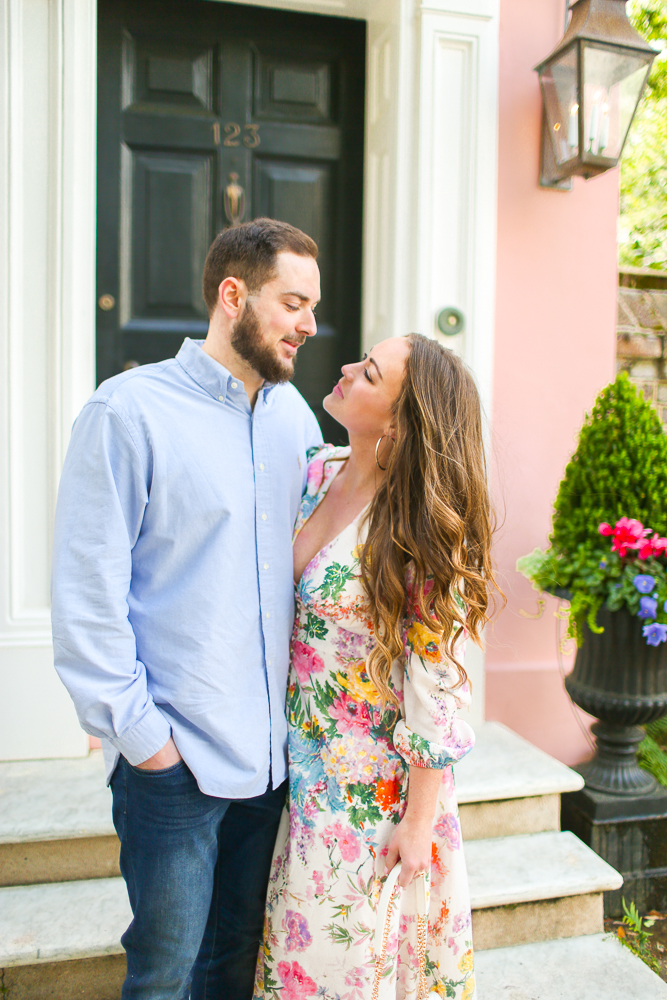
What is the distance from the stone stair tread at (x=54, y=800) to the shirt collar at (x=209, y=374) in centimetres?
139

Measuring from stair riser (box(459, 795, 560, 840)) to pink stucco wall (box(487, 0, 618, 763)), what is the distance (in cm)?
52

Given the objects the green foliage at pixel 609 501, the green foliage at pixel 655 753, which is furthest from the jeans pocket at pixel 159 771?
the green foliage at pixel 655 753

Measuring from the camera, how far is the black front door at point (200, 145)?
279cm

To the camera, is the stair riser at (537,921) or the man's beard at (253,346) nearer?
the man's beard at (253,346)

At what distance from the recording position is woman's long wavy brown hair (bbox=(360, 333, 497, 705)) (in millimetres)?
1398

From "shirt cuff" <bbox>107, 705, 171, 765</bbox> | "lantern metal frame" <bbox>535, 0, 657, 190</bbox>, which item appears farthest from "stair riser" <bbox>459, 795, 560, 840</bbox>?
"lantern metal frame" <bbox>535, 0, 657, 190</bbox>

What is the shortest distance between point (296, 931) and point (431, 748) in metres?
0.49

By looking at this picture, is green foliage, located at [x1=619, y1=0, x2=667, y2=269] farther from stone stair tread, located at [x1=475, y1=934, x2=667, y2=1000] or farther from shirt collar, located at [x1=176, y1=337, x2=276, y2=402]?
shirt collar, located at [x1=176, y1=337, x2=276, y2=402]

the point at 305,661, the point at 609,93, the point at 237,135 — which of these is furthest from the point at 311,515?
the point at 609,93

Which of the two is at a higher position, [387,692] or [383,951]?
[387,692]

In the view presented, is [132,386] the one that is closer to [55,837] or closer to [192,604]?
[192,604]

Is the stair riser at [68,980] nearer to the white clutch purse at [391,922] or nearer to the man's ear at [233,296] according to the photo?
the white clutch purse at [391,922]

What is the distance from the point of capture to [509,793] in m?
2.45

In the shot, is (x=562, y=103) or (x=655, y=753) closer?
(x=562, y=103)
